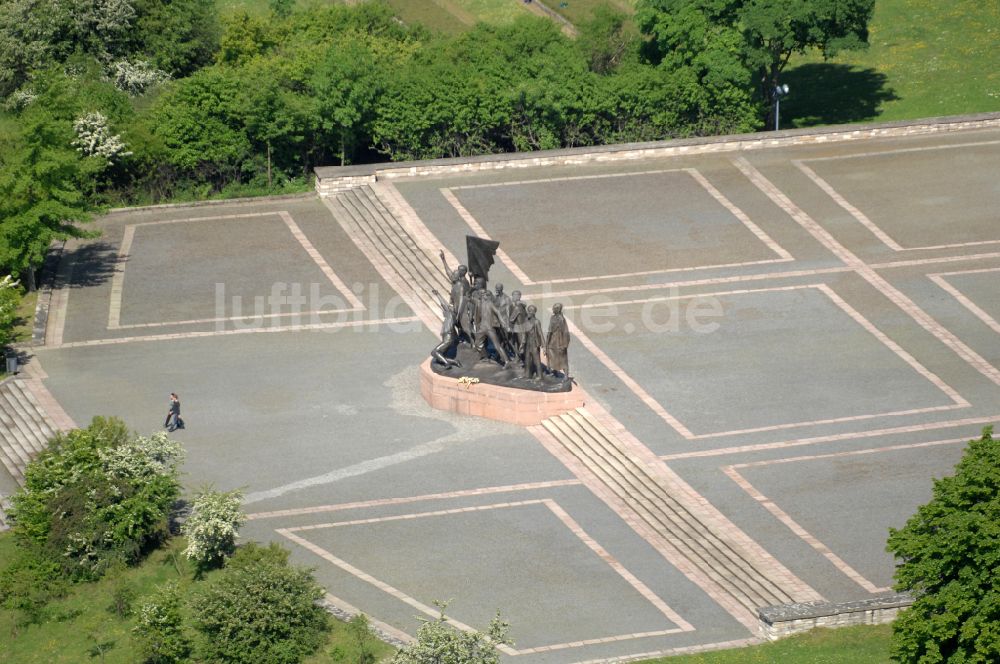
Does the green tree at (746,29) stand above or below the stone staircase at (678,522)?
above

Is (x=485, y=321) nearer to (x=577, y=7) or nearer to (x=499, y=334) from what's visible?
(x=499, y=334)

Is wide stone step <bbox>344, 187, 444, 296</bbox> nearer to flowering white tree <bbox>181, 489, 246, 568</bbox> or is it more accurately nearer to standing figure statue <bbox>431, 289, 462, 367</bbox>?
standing figure statue <bbox>431, 289, 462, 367</bbox>

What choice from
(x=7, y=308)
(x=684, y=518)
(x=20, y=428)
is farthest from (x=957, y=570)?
(x=7, y=308)

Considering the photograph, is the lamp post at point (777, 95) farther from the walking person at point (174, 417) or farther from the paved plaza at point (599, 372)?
the walking person at point (174, 417)

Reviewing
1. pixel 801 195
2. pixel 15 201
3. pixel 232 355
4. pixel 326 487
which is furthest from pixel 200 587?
pixel 801 195

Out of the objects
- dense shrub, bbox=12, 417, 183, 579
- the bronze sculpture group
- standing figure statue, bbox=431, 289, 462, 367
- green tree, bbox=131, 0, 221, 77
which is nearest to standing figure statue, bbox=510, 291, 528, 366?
the bronze sculpture group

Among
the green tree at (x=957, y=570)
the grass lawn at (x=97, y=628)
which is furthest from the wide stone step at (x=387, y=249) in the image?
the green tree at (x=957, y=570)
